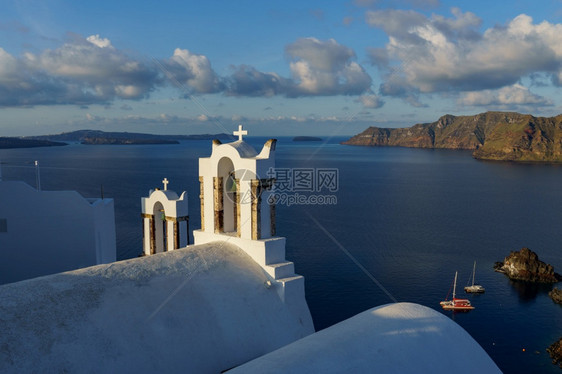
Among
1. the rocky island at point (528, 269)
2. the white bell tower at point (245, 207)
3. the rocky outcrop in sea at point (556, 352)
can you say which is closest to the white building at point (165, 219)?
the white bell tower at point (245, 207)

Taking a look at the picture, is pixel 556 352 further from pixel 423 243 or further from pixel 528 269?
pixel 423 243

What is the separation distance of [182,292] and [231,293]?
1.59 m

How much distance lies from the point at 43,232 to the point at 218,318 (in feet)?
42.3

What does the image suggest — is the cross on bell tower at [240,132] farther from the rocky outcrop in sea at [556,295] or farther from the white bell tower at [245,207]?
the rocky outcrop in sea at [556,295]

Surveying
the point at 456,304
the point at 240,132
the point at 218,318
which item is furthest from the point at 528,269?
the point at 218,318

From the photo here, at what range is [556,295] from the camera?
52719 mm

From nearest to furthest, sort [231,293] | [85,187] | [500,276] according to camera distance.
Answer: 1. [231,293]
2. [500,276]
3. [85,187]

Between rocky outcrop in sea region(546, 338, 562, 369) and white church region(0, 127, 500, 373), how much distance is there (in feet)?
117

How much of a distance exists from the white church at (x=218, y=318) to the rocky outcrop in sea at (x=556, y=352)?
35.6m

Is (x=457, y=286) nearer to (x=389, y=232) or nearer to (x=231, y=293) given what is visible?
(x=389, y=232)

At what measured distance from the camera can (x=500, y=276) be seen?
195ft

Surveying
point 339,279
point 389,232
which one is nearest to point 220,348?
point 339,279

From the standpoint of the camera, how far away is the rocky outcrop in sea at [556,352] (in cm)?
3943

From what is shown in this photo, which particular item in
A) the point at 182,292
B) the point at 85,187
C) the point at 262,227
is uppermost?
the point at 262,227
